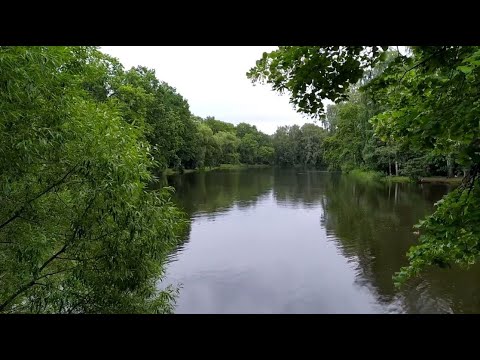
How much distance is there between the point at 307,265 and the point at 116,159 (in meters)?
10.3

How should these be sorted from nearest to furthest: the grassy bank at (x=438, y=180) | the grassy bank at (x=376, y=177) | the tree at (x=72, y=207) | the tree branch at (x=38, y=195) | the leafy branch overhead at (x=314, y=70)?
the leafy branch overhead at (x=314, y=70) < the tree at (x=72, y=207) < the tree branch at (x=38, y=195) < the grassy bank at (x=438, y=180) < the grassy bank at (x=376, y=177)

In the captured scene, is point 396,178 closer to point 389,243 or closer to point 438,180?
point 438,180

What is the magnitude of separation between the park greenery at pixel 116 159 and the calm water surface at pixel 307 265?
455 centimetres

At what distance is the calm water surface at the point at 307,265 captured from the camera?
1071cm

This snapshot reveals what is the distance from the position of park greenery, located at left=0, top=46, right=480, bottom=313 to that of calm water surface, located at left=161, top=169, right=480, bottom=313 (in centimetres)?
455

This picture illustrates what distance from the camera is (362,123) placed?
4638 cm

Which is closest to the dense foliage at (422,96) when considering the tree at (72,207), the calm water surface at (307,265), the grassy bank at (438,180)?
the tree at (72,207)

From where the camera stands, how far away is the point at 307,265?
46.3 feet

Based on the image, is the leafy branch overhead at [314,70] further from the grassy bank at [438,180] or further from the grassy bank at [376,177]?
the grassy bank at [376,177]

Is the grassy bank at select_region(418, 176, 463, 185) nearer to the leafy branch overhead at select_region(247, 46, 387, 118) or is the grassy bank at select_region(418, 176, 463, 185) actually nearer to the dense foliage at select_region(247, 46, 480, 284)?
the dense foliage at select_region(247, 46, 480, 284)

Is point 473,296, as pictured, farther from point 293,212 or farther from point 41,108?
point 293,212

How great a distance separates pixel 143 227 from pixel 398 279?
381 centimetres

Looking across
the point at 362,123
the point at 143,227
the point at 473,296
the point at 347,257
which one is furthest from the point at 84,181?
the point at 362,123
